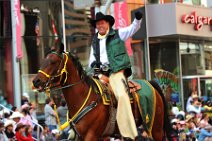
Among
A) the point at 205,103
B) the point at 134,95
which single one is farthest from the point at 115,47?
the point at 205,103

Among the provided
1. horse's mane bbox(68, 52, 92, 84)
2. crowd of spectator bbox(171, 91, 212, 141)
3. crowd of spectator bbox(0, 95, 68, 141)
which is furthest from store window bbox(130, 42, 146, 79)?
horse's mane bbox(68, 52, 92, 84)

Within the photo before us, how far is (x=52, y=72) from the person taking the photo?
8.21 m

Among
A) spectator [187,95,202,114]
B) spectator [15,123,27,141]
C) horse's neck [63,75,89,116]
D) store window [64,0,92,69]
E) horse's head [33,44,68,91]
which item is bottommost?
spectator [187,95,202,114]

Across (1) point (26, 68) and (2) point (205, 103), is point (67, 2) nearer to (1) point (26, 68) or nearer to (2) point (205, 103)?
(1) point (26, 68)

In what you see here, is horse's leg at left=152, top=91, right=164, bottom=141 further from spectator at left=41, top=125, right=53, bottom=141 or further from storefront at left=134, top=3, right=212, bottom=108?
storefront at left=134, top=3, right=212, bottom=108

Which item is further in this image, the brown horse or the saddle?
the saddle

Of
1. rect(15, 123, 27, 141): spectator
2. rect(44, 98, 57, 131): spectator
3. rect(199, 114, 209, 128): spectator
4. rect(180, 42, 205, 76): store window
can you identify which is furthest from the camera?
rect(180, 42, 205, 76): store window

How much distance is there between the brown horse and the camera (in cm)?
820

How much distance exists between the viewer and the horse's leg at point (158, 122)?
32.3 feet

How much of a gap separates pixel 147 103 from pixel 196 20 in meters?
17.8

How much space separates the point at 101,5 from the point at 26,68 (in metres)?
10.1

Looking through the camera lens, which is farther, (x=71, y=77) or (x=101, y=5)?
(x=101, y=5)

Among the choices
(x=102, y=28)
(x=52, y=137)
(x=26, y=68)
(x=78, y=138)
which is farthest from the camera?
(x=26, y=68)

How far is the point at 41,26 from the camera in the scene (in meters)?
22.0
